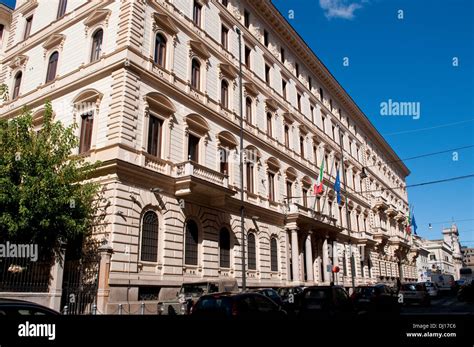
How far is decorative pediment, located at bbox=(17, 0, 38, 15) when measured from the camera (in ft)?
85.1

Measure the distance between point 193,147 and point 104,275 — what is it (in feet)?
29.7

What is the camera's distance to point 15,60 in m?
24.9

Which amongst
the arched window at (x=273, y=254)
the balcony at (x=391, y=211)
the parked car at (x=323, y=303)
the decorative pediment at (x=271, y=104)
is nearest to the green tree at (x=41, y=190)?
the parked car at (x=323, y=303)

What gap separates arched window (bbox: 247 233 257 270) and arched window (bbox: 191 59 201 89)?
1010 centimetres

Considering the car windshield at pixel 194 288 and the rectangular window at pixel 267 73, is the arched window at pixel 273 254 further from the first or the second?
the rectangular window at pixel 267 73

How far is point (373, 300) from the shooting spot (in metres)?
16.6

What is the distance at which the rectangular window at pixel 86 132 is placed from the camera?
18781 mm

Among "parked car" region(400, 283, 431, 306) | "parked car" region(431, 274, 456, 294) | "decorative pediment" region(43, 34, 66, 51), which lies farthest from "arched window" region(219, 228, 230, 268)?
"parked car" region(431, 274, 456, 294)

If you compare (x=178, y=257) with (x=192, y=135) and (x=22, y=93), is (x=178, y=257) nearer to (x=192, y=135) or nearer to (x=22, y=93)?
(x=192, y=135)

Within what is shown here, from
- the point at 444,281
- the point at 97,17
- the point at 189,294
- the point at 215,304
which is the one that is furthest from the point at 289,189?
the point at 444,281

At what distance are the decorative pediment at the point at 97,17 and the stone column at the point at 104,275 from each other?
1222cm

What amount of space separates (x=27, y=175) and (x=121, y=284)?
556 cm

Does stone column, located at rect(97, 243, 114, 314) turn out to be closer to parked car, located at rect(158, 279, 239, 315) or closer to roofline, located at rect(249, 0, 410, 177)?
parked car, located at rect(158, 279, 239, 315)

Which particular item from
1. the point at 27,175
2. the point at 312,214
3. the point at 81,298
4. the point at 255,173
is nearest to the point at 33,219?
the point at 27,175
